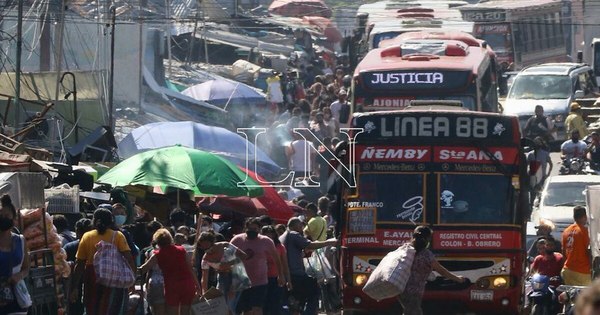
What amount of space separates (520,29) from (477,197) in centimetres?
3189

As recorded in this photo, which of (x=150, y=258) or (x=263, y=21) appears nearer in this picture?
(x=150, y=258)

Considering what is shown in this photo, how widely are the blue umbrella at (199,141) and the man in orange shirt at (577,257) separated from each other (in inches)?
365

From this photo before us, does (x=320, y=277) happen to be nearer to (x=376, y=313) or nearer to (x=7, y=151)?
(x=376, y=313)

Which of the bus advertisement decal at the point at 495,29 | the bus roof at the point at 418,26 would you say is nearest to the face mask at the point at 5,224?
the bus roof at the point at 418,26

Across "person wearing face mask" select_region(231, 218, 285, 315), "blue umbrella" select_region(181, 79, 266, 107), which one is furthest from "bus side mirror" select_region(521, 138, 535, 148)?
"blue umbrella" select_region(181, 79, 266, 107)

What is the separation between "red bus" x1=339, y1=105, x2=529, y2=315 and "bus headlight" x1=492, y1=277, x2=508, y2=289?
0.03 feet

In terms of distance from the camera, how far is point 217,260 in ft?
47.5

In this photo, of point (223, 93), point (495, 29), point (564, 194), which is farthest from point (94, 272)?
point (495, 29)

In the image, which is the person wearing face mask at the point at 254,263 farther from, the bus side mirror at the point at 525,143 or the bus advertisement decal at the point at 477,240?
the bus side mirror at the point at 525,143

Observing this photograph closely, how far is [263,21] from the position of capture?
5397 centimetres

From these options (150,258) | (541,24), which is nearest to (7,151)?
(150,258)

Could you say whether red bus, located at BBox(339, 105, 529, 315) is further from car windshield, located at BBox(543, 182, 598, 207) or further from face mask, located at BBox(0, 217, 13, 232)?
car windshield, located at BBox(543, 182, 598, 207)

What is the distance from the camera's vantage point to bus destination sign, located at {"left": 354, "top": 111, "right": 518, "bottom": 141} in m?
15.0

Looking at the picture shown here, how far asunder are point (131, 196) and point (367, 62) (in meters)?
5.50
